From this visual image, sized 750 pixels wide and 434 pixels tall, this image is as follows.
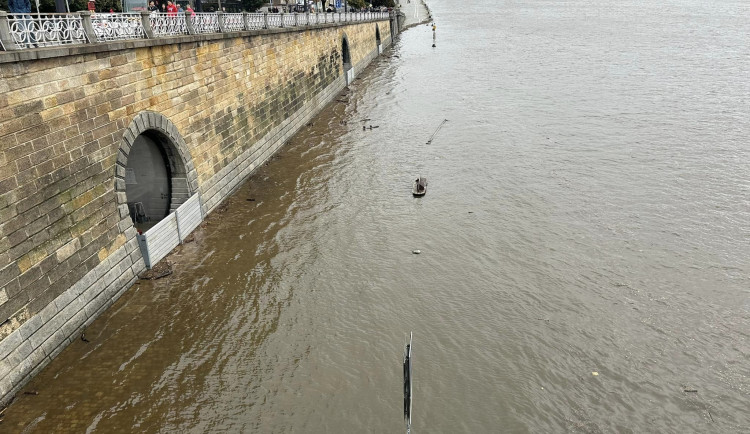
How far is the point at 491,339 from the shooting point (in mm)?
11773

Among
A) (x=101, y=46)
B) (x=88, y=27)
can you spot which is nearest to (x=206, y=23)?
(x=101, y=46)

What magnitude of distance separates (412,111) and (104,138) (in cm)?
2332

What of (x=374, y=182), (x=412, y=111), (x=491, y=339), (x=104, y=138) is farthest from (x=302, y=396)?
(x=412, y=111)

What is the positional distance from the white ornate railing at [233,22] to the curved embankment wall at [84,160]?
2.56ft

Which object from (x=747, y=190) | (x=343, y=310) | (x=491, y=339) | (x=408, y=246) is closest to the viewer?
(x=491, y=339)

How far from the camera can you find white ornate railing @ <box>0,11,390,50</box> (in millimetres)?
10203

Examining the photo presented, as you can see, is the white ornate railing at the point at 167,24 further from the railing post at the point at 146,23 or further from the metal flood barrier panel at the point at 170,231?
the metal flood barrier panel at the point at 170,231

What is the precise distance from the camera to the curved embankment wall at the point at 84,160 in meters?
9.81

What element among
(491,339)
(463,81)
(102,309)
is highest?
(463,81)

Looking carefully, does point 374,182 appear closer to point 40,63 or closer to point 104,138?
point 104,138

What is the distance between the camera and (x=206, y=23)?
704 inches

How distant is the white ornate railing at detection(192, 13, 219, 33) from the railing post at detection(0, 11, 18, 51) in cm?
759

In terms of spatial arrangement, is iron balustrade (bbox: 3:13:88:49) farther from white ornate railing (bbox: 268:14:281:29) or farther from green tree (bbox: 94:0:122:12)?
green tree (bbox: 94:0:122:12)

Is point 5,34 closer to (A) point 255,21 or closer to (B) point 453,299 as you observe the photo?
(B) point 453,299
